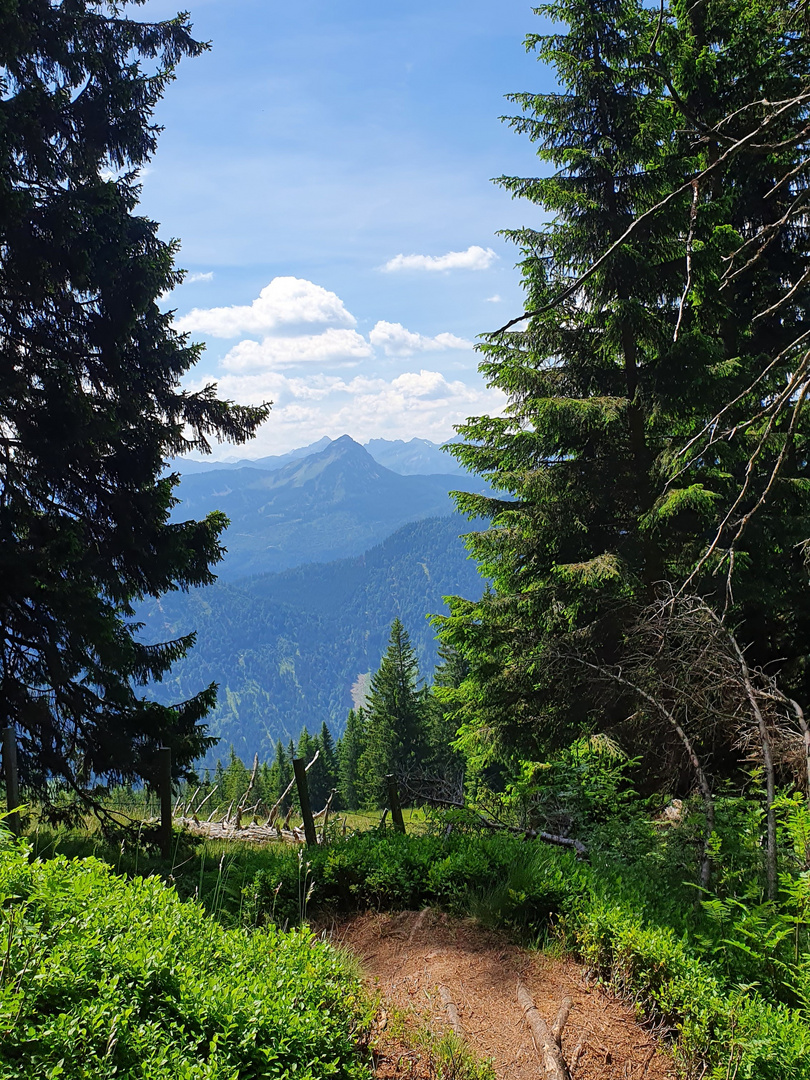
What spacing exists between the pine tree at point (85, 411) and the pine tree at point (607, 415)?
14.3 ft

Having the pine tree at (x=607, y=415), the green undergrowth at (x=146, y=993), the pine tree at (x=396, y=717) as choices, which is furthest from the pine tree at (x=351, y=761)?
the green undergrowth at (x=146, y=993)

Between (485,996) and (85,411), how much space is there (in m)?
6.52

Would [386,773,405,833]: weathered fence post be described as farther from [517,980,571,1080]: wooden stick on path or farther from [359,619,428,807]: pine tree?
[359,619,428,807]: pine tree

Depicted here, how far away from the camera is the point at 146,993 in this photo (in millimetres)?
2508

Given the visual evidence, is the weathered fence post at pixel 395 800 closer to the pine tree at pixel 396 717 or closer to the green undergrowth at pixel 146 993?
the green undergrowth at pixel 146 993

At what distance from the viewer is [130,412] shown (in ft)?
26.8

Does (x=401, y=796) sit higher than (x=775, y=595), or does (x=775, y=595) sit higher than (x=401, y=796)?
(x=775, y=595)

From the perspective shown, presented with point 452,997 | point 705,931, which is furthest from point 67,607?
point 705,931

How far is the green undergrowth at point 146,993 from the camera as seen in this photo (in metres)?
2.10

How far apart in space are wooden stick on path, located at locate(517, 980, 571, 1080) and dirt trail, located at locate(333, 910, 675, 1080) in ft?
0.14

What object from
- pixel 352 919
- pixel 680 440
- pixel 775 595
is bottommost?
pixel 352 919

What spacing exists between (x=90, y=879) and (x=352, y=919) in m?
2.66

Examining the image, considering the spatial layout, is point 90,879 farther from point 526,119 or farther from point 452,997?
point 526,119

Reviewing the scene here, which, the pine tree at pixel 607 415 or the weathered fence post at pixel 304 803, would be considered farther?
the pine tree at pixel 607 415
